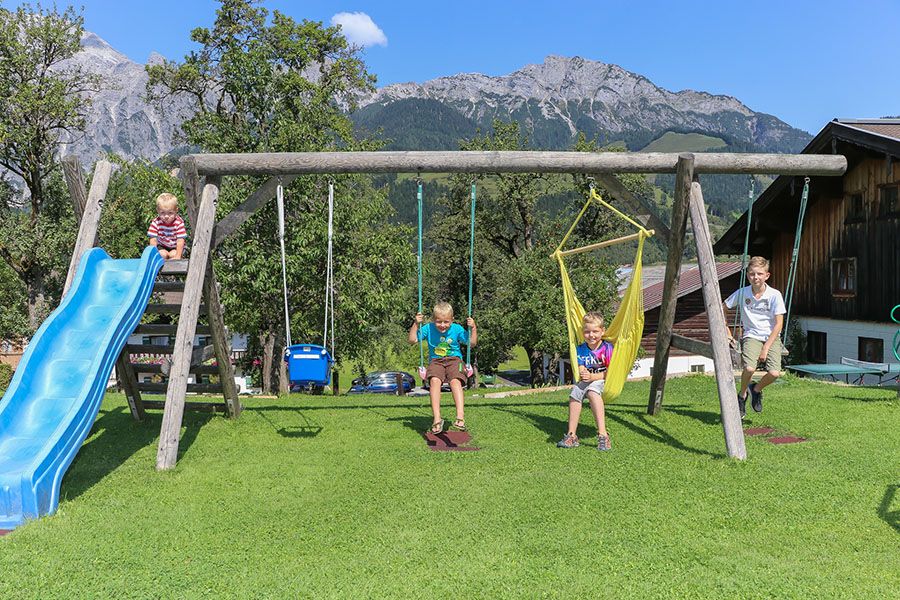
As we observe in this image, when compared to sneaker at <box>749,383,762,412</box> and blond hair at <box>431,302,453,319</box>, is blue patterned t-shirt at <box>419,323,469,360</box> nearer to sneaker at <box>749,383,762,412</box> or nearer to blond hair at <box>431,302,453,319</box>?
blond hair at <box>431,302,453,319</box>

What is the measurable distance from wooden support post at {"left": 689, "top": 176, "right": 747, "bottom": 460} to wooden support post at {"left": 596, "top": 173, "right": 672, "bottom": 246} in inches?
22.1

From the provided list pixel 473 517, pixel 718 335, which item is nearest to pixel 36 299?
pixel 473 517

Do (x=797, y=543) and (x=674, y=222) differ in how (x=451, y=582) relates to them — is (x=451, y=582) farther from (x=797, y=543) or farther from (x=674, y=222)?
(x=674, y=222)

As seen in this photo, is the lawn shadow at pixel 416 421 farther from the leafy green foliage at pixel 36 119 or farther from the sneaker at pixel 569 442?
the leafy green foliage at pixel 36 119

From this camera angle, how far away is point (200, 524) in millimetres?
4879

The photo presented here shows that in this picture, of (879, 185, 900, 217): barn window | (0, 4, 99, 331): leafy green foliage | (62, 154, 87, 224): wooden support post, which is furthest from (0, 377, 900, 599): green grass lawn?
(0, 4, 99, 331): leafy green foliage

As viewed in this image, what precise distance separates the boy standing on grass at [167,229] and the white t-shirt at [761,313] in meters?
7.20

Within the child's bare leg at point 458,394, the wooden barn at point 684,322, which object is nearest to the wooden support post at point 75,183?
the child's bare leg at point 458,394

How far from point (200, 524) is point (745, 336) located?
646 cm

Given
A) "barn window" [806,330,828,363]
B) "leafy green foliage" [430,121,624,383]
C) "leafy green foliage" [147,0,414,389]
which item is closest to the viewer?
"leafy green foliage" [147,0,414,389]

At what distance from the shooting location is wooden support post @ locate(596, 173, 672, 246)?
7.74 meters

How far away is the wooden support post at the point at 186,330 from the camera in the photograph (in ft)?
21.0

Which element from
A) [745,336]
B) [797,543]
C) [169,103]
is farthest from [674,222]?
[169,103]

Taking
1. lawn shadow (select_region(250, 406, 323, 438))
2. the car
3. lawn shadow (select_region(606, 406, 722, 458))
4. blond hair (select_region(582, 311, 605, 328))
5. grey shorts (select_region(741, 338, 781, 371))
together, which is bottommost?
the car
